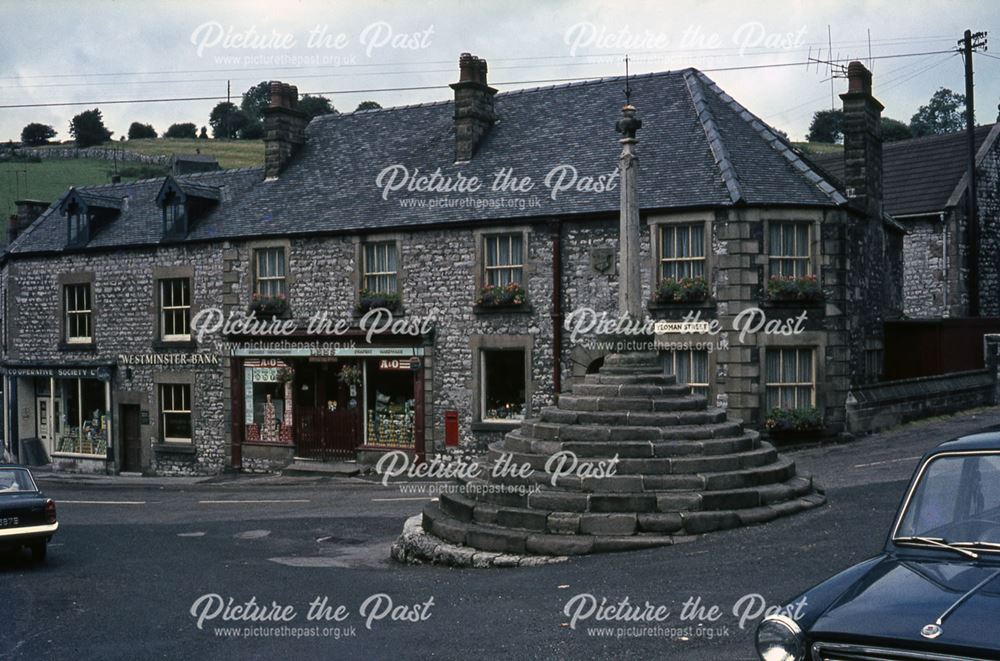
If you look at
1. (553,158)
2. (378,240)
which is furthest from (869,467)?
(378,240)

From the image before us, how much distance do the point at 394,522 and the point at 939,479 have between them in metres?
11.5

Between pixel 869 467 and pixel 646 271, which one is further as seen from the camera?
pixel 646 271

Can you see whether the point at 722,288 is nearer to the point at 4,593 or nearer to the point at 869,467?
the point at 869,467

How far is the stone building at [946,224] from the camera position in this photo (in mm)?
31328

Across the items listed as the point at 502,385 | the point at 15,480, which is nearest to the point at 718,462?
the point at 15,480

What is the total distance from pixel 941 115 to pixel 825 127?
1057 cm

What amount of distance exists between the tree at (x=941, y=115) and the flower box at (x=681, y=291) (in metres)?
77.6

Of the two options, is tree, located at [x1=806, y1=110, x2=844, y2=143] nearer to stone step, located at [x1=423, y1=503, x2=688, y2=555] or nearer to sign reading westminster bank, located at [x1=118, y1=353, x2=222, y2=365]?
sign reading westminster bank, located at [x1=118, y1=353, x2=222, y2=365]

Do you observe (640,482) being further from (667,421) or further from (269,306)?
(269,306)

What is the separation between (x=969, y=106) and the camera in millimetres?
29609

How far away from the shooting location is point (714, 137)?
69.2 ft

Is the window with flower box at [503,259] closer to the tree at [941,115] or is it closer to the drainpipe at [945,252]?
the drainpipe at [945,252]

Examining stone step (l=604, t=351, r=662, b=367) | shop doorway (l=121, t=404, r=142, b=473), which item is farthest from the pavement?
shop doorway (l=121, t=404, r=142, b=473)

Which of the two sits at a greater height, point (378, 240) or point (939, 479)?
point (378, 240)
